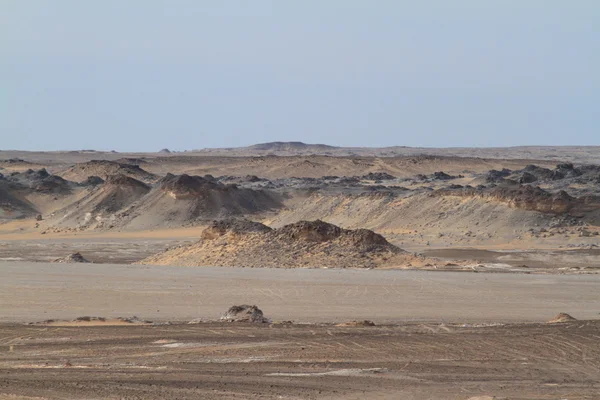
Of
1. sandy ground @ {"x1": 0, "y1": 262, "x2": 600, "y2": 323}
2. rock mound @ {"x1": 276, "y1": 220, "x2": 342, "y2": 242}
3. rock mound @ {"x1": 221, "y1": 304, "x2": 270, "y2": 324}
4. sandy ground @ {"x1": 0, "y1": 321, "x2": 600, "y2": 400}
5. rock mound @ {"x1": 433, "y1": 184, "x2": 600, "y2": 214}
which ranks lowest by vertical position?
sandy ground @ {"x1": 0, "y1": 262, "x2": 600, "y2": 323}

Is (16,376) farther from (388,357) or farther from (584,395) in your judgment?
(584,395)

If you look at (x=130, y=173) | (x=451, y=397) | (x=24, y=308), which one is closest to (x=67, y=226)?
(x=130, y=173)

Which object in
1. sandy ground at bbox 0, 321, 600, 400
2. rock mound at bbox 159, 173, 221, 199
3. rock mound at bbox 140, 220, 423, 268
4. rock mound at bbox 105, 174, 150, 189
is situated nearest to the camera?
sandy ground at bbox 0, 321, 600, 400

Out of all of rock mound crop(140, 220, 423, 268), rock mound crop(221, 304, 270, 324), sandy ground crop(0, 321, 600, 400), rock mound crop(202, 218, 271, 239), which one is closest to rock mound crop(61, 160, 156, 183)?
rock mound crop(202, 218, 271, 239)

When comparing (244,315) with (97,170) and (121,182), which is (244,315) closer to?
(121,182)

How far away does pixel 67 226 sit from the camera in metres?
50.5

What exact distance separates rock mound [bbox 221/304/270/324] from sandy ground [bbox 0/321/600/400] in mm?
749

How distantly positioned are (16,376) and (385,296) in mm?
10720

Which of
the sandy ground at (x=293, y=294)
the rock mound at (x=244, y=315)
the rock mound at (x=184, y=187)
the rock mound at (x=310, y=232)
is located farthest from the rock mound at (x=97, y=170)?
the rock mound at (x=244, y=315)

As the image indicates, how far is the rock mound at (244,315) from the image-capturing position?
1545 cm

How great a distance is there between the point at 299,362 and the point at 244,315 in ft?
13.0

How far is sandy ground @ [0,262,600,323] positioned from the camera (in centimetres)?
1739

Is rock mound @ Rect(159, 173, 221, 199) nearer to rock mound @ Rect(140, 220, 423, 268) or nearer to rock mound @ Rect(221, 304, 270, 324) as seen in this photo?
rock mound @ Rect(140, 220, 423, 268)

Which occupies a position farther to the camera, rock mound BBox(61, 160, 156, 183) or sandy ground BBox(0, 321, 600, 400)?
rock mound BBox(61, 160, 156, 183)
